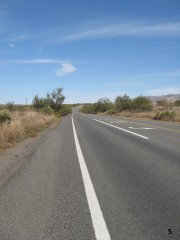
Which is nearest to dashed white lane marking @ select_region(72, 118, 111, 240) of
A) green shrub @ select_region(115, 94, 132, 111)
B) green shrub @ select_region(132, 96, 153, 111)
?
green shrub @ select_region(132, 96, 153, 111)

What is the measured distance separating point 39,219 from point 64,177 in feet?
8.10

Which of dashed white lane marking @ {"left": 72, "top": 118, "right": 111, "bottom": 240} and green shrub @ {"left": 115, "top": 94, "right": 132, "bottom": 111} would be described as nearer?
dashed white lane marking @ {"left": 72, "top": 118, "right": 111, "bottom": 240}

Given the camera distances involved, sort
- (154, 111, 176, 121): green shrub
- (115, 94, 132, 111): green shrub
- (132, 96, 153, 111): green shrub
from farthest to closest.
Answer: (115, 94, 132, 111): green shrub
(132, 96, 153, 111): green shrub
(154, 111, 176, 121): green shrub

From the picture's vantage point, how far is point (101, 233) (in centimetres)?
372

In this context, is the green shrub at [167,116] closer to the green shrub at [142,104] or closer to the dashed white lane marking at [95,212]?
the dashed white lane marking at [95,212]

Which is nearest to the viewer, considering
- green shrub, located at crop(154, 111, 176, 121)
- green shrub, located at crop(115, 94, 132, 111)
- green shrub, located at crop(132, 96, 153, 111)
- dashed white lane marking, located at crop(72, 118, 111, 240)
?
dashed white lane marking, located at crop(72, 118, 111, 240)

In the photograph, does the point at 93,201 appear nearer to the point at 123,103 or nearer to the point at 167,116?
the point at 167,116

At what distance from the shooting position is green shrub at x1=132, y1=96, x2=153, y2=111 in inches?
2655

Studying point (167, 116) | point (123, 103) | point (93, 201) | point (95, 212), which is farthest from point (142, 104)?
point (95, 212)

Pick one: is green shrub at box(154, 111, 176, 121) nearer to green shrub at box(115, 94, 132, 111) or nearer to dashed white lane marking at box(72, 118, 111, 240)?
dashed white lane marking at box(72, 118, 111, 240)

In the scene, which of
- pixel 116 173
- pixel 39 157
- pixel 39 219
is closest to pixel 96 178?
pixel 116 173

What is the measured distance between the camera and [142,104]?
67688mm

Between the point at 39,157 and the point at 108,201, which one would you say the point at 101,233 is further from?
the point at 39,157

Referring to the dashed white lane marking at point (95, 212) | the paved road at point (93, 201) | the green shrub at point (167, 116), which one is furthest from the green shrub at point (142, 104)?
the dashed white lane marking at point (95, 212)
